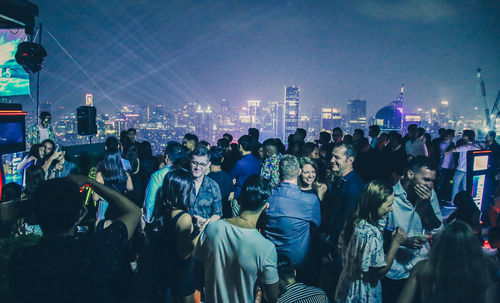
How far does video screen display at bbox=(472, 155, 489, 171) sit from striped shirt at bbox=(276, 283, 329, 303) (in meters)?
4.31

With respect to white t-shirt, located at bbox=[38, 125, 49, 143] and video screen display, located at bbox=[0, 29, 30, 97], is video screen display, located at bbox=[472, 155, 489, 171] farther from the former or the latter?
video screen display, located at bbox=[0, 29, 30, 97]

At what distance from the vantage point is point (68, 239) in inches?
56.3

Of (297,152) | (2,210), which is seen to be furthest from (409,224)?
(297,152)

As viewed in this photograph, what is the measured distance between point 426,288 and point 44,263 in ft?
7.11

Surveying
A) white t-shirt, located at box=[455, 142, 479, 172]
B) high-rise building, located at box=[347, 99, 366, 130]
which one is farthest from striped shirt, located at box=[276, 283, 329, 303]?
high-rise building, located at box=[347, 99, 366, 130]

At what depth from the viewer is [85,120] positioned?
351 inches

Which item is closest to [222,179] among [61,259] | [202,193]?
[202,193]

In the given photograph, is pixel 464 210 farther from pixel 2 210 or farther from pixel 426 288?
pixel 2 210

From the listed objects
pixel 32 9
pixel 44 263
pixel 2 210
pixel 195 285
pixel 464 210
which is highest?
pixel 32 9

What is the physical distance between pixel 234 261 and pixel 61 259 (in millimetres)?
1092

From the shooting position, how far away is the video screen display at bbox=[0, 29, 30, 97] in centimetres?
973

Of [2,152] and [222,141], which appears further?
[222,141]

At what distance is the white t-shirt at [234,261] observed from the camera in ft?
6.47

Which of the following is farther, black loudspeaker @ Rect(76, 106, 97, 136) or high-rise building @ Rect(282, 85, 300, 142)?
high-rise building @ Rect(282, 85, 300, 142)
